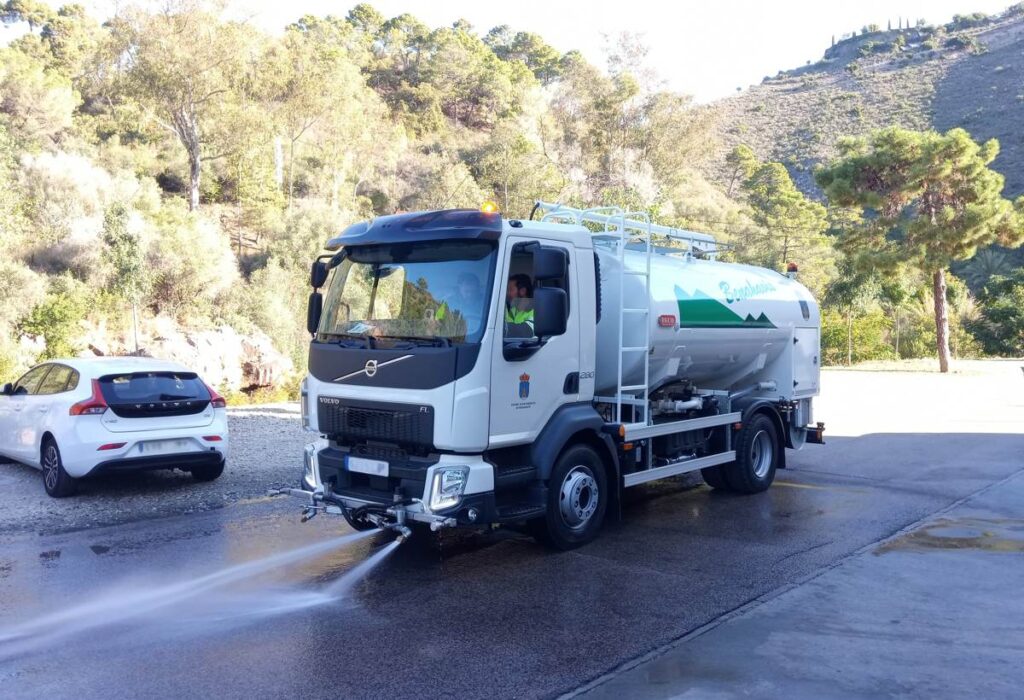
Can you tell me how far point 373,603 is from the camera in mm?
6074

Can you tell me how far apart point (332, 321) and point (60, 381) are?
4.39 m

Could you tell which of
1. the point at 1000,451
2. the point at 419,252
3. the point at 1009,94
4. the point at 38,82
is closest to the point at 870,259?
the point at 1000,451

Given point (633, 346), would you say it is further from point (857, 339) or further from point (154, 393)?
point (857, 339)

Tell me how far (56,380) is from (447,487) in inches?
233

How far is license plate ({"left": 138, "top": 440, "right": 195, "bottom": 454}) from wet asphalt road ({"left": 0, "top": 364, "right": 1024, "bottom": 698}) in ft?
2.96

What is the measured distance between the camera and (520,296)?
6.80 m

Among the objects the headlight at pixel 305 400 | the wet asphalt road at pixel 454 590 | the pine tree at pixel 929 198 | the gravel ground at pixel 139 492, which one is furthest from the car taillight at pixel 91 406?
the pine tree at pixel 929 198

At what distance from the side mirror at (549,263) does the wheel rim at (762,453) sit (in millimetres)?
4473

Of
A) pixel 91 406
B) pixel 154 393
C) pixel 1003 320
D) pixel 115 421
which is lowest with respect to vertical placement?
pixel 115 421

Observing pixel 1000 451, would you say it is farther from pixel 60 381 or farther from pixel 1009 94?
pixel 1009 94

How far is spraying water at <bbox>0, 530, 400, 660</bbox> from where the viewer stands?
5527mm

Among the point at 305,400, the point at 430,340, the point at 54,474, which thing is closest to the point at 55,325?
the point at 54,474

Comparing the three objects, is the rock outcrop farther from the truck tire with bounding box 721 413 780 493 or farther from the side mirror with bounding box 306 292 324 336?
the truck tire with bounding box 721 413 780 493

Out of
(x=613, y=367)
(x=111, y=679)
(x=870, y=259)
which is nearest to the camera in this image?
(x=111, y=679)
